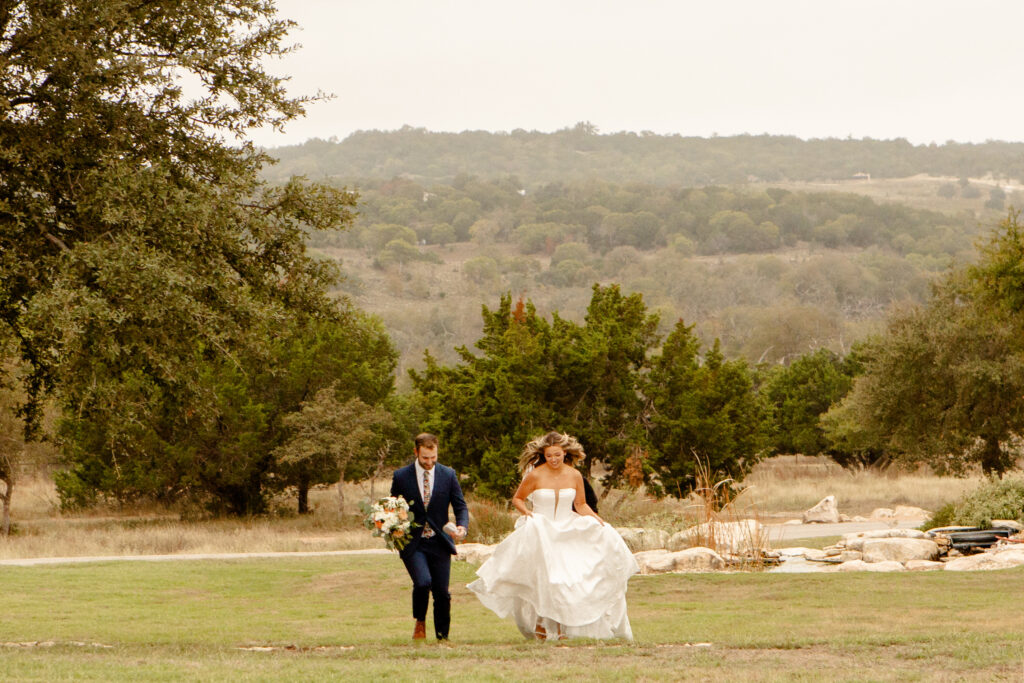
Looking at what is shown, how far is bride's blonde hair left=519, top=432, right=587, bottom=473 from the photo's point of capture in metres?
11.2

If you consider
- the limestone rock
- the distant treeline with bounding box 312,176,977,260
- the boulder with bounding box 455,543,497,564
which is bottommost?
the boulder with bounding box 455,543,497,564

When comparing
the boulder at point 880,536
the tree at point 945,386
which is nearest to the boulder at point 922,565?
the boulder at point 880,536

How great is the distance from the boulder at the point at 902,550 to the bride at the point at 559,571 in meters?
10.2

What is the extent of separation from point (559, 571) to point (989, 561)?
10147mm

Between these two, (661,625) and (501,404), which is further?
(501,404)

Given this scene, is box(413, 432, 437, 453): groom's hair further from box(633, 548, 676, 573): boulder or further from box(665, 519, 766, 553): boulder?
box(665, 519, 766, 553): boulder

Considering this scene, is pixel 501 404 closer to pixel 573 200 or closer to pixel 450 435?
pixel 450 435

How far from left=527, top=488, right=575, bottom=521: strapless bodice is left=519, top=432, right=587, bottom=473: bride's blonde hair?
40cm

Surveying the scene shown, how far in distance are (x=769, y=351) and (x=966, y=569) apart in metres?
74.5

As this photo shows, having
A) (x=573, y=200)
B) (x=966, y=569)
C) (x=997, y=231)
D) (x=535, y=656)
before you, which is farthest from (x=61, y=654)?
(x=573, y=200)

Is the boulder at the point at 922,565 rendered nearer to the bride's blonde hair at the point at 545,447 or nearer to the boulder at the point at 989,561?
the boulder at the point at 989,561

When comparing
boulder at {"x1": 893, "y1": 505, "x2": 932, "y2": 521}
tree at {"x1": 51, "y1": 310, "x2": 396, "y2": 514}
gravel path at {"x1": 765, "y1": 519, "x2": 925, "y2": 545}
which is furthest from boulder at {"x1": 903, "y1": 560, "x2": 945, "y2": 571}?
tree at {"x1": 51, "y1": 310, "x2": 396, "y2": 514}

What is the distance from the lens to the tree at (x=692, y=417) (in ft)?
102

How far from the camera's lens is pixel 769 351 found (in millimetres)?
90938
